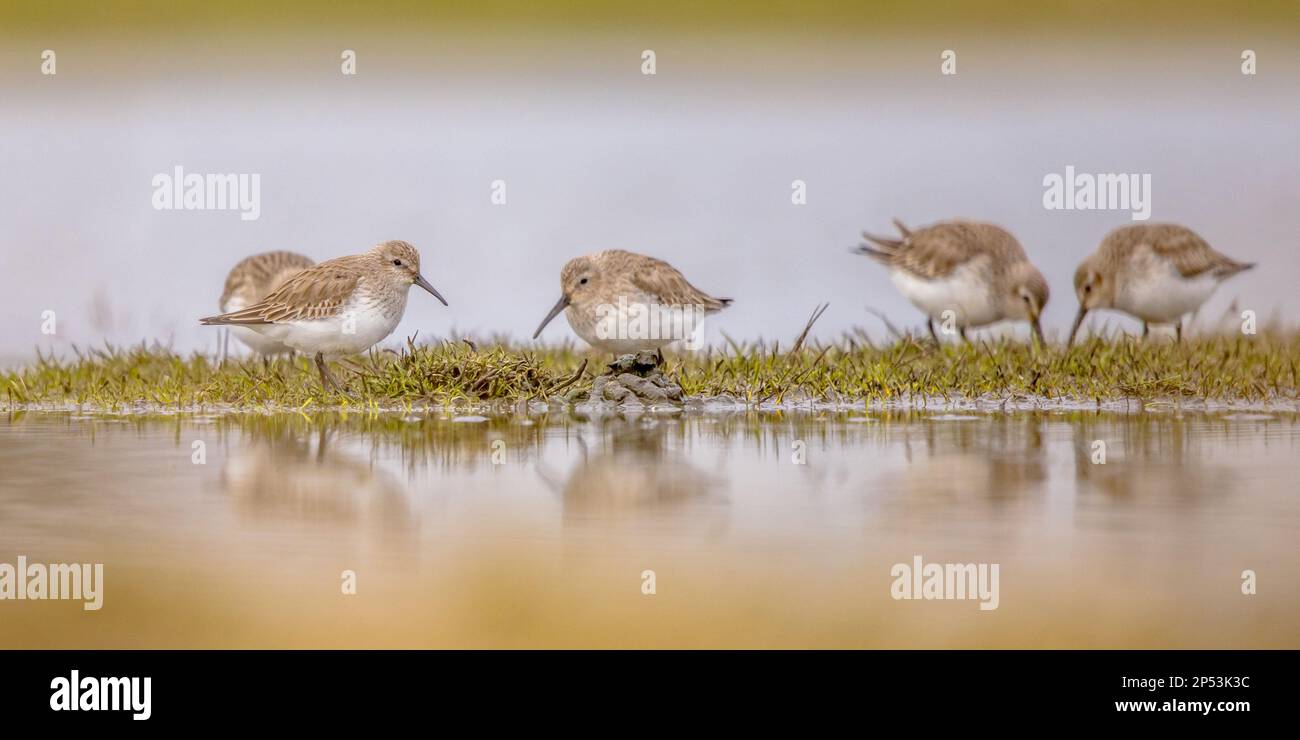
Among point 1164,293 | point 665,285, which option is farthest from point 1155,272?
point 665,285

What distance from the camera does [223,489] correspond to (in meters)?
6.12

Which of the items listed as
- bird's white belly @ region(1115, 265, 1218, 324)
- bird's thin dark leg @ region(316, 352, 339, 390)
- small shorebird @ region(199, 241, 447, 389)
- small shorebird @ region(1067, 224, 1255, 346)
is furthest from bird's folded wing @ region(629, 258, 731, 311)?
bird's white belly @ region(1115, 265, 1218, 324)

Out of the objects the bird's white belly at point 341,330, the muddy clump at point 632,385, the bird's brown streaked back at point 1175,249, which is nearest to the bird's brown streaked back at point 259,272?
the bird's white belly at point 341,330

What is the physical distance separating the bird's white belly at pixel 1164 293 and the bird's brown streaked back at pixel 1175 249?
0.25ft

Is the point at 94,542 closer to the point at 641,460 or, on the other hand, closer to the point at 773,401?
the point at 641,460

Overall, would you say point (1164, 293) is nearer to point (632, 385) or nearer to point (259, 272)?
point (632, 385)

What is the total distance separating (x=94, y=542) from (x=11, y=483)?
141 centimetres

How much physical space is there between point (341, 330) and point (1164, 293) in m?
6.90

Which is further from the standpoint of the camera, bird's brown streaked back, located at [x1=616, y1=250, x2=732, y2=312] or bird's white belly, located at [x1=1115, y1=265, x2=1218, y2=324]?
bird's white belly, located at [x1=1115, y1=265, x2=1218, y2=324]

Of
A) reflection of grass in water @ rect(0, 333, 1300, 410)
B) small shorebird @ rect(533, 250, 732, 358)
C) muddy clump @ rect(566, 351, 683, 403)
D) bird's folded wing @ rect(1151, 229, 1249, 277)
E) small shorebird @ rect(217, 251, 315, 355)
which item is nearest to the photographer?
muddy clump @ rect(566, 351, 683, 403)

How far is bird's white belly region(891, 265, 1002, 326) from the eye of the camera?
1188 cm

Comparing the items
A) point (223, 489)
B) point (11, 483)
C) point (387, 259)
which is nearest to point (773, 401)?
point (387, 259)

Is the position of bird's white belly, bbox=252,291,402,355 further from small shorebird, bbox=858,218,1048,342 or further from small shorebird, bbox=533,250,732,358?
small shorebird, bbox=858,218,1048,342

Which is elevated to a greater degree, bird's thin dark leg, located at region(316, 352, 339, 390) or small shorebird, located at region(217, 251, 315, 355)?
small shorebird, located at region(217, 251, 315, 355)
